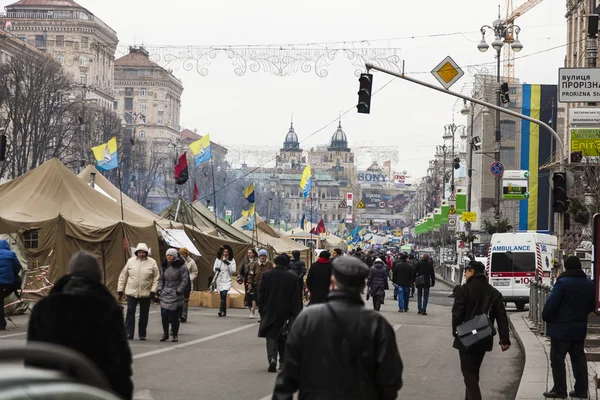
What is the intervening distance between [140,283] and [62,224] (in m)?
9.78

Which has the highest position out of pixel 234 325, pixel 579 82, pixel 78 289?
pixel 579 82

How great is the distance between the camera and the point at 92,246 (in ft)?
92.7

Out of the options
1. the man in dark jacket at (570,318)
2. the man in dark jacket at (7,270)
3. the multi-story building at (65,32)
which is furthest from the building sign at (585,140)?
the multi-story building at (65,32)

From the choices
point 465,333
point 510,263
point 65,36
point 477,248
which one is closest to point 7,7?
point 65,36

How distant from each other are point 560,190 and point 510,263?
12776 millimetres

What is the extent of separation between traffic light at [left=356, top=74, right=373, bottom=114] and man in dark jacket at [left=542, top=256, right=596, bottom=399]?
12.9m

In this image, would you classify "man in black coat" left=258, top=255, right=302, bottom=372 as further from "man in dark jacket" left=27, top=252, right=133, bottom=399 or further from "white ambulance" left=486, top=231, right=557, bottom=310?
"white ambulance" left=486, top=231, right=557, bottom=310

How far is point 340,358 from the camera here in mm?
6027

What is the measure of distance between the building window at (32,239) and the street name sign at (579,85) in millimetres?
13375

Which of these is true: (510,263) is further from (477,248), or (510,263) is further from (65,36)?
(65,36)

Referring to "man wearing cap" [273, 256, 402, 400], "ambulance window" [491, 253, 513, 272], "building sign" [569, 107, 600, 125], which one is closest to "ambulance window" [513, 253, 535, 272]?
"ambulance window" [491, 253, 513, 272]

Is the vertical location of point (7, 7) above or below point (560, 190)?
above

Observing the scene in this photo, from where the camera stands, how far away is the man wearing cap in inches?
237

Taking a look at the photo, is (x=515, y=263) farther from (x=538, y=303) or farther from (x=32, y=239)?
(x=32, y=239)
